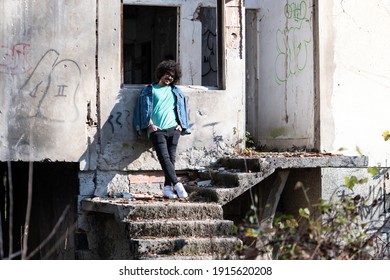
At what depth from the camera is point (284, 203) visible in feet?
39.0

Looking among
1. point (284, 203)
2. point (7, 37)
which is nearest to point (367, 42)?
point (284, 203)

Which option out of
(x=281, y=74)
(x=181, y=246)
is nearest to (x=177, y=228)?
(x=181, y=246)

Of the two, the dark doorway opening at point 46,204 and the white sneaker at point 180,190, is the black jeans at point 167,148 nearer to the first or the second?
the white sneaker at point 180,190

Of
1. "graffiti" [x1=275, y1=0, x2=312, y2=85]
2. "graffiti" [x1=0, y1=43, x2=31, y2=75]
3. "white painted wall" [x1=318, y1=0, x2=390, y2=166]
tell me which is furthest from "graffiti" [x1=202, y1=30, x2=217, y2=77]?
"graffiti" [x1=0, y1=43, x2=31, y2=75]

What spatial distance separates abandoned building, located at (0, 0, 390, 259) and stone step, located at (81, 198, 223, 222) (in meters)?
0.01

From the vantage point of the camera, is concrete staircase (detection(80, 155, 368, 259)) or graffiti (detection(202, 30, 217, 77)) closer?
concrete staircase (detection(80, 155, 368, 259))

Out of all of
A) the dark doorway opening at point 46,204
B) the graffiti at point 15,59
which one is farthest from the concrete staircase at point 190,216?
the graffiti at point 15,59

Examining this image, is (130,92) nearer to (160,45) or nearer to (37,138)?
(37,138)

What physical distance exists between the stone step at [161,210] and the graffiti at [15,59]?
1941mm

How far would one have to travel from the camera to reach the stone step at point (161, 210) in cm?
977

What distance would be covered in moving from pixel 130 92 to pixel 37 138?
1326mm

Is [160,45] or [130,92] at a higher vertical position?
[160,45]

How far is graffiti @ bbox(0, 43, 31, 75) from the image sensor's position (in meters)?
10.5

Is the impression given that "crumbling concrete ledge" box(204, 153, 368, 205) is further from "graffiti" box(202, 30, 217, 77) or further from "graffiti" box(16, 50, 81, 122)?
"graffiti" box(16, 50, 81, 122)
